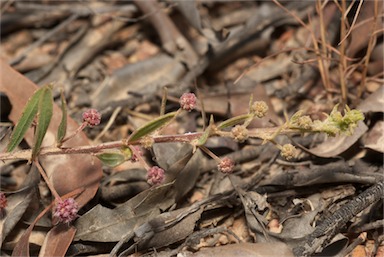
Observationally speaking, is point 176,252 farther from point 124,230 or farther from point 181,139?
point 181,139

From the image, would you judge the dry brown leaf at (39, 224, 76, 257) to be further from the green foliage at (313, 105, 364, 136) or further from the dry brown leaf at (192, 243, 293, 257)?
the green foliage at (313, 105, 364, 136)

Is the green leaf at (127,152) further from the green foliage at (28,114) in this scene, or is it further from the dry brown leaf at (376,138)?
the dry brown leaf at (376,138)

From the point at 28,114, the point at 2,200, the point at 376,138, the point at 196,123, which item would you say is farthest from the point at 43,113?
the point at 376,138

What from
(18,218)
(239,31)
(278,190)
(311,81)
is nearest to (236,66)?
(239,31)

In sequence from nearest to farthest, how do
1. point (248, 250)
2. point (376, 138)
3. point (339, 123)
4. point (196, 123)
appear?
point (339, 123) → point (248, 250) → point (376, 138) → point (196, 123)

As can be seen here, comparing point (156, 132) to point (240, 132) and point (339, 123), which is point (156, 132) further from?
point (339, 123)

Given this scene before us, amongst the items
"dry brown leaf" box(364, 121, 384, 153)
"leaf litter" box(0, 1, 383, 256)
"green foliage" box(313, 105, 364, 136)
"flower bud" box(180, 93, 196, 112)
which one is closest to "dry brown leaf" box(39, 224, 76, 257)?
"leaf litter" box(0, 1, 383, 256)

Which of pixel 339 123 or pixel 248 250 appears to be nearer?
pixel 339 123
